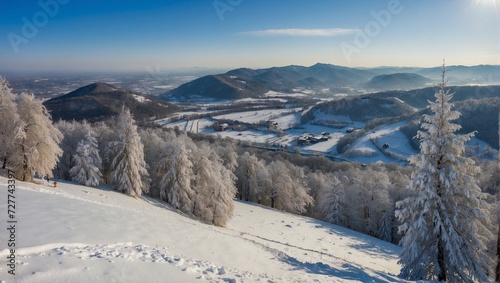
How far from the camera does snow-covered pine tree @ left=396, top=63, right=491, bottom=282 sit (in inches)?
605

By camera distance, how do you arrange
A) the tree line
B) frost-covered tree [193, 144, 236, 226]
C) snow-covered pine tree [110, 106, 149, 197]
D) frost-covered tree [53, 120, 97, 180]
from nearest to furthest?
the tree line < frost-covered tree [193, 144, 236, 226] < snow-covered pine tree [110, 106, 149, 197] < frost-covered tree [53, 120, 97, 180]

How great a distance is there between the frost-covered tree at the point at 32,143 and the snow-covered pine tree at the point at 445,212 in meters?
29.3

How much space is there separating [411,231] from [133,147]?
31.5 m

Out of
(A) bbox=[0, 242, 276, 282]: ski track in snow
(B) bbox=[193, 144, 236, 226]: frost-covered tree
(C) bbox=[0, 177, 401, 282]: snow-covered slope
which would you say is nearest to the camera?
(C) bbox=[0, 177, 401, 282]: snow-covered slope

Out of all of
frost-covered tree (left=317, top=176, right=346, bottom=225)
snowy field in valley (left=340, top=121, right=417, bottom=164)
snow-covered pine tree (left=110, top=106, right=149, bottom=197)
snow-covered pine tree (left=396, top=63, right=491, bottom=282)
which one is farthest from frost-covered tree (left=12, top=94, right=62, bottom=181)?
snowy field in valley (left=340, top=121, right=417, bottom=164)

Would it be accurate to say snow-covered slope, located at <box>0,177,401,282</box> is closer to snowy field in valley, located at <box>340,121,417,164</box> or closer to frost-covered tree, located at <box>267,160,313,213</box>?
frost-covered tree, located at <box>267,160,313,213</box>

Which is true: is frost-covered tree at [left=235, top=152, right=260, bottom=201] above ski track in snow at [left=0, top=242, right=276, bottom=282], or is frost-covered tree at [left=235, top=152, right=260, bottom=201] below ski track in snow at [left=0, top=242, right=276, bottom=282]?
below

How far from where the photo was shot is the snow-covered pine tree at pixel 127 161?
1388 inches

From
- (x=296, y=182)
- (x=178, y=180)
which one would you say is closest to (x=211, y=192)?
(x=178, y=180)

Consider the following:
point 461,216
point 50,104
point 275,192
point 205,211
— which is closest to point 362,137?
point 275,192

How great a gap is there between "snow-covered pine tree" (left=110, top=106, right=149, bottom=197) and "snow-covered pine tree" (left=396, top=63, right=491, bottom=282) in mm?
30033

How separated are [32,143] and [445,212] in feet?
103

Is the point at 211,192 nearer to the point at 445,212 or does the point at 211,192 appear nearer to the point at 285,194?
the point at 285,194

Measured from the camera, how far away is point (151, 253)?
10461 millimetres
